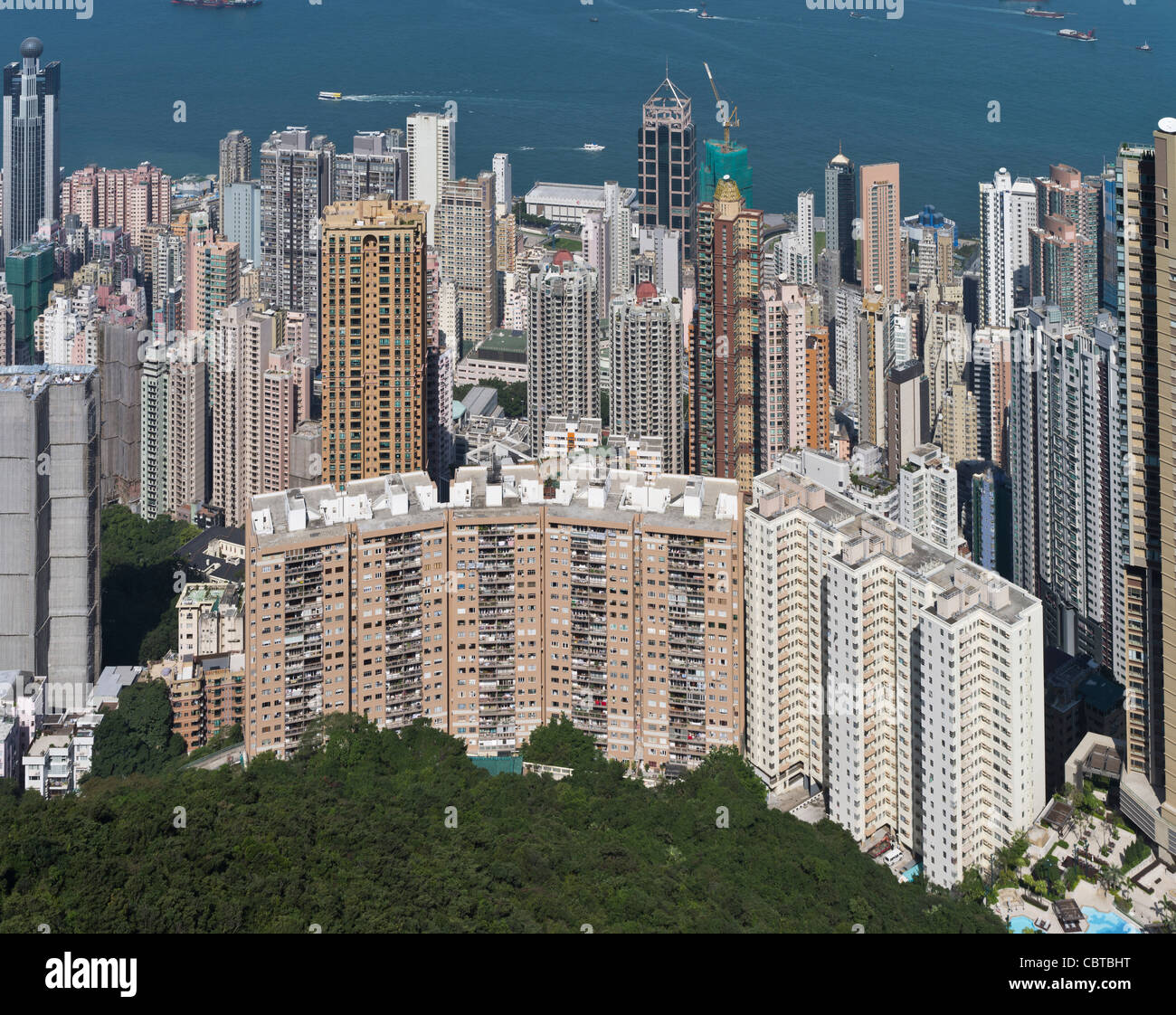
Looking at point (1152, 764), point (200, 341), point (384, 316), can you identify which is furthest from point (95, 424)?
point (1152, 764)

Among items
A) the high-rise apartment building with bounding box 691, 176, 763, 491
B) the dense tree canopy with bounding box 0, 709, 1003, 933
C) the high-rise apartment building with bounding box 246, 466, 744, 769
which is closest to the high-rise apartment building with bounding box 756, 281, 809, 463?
the high-rise apartment building with bounding box 691, 176, 763, 491

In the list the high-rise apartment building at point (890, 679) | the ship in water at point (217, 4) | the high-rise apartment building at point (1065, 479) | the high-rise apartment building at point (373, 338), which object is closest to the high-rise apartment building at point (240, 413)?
the high-rise apartment building at point (373, 338)

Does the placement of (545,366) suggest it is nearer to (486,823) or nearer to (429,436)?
(429,436)

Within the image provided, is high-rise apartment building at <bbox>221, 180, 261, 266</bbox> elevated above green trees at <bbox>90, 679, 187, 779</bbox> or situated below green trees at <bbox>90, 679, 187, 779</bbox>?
above

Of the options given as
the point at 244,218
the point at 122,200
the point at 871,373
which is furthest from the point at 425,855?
the point at 122,200

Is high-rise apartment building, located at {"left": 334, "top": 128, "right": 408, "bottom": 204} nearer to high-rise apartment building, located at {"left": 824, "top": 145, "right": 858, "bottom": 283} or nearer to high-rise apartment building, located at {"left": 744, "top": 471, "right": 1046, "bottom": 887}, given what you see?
high-rise apartment building, located at {"left": 824, "top": 145, "right": 858, "bottom": 283}

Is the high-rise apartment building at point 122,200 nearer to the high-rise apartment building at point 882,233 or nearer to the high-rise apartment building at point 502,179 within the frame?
the high-rise apartment building at point 502,179
